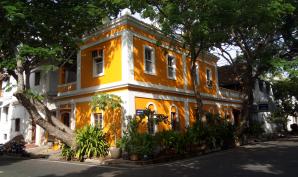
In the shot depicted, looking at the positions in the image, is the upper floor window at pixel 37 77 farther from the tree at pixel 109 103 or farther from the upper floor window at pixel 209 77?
the upper floor window at pixel 209 77

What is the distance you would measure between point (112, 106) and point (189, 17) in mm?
6319

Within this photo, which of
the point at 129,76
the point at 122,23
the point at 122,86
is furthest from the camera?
the point at 122,23

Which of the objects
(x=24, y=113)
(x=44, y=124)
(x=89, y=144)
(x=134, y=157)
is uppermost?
(x=24, y=113)

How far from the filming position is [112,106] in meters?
17.4

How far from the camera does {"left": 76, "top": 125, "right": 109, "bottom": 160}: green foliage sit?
53.9 feet

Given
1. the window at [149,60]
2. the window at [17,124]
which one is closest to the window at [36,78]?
the window at [17,124]

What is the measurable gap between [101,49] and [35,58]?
13.7ft

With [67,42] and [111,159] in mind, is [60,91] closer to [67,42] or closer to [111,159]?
[67,42]

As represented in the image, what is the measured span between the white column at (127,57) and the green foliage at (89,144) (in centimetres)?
371

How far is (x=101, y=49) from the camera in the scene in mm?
20562

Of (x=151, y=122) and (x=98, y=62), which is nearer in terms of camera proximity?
(x=151, y=122)

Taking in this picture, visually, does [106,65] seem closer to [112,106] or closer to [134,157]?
[112,106]

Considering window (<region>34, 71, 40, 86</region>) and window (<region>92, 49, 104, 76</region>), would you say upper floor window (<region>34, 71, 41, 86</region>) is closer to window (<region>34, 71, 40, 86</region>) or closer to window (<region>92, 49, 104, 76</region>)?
window (<region>34, 71, 40, 86</region>)

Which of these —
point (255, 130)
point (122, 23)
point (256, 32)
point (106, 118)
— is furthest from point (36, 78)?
point (255, 130)
